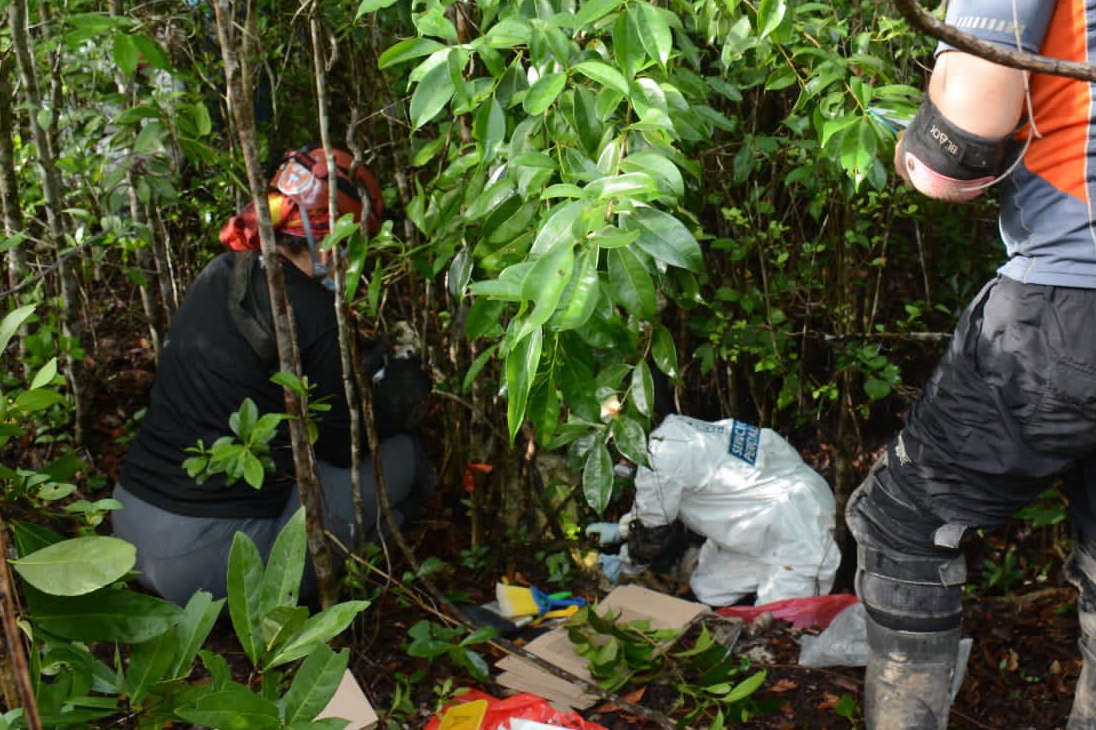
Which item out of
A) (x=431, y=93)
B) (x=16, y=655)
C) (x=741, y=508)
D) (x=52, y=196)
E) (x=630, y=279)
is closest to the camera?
(x=16, y=655)

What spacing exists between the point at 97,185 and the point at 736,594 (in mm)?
2545

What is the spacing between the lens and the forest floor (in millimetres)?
2588

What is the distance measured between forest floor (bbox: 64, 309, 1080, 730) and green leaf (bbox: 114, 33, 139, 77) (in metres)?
1.46

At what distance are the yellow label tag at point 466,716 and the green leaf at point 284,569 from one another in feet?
3.63

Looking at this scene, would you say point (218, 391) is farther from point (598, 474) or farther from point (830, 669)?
point (830, 669)

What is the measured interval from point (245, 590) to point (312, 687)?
0.10 metres

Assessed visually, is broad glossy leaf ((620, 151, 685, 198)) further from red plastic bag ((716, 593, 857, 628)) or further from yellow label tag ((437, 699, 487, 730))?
red plastic bag ((716, 593, 857, 628))

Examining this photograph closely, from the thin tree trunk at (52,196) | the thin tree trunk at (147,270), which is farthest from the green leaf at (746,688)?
the thin tree trunk at (147,270)

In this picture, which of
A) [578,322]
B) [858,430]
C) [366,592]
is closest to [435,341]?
[366,592]

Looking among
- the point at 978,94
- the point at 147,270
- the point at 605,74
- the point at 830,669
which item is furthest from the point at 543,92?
the point at 147,270

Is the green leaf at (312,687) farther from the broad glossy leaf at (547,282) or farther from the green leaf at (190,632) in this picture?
the broad glossy leaf at (547,282)

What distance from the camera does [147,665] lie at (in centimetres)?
87

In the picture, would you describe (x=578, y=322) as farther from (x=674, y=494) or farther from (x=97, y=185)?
(x=97, y=185)

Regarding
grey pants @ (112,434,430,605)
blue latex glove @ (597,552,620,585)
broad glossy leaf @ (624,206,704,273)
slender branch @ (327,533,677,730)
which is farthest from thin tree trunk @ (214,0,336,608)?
blue latex glove @ (597,552,620,585)
